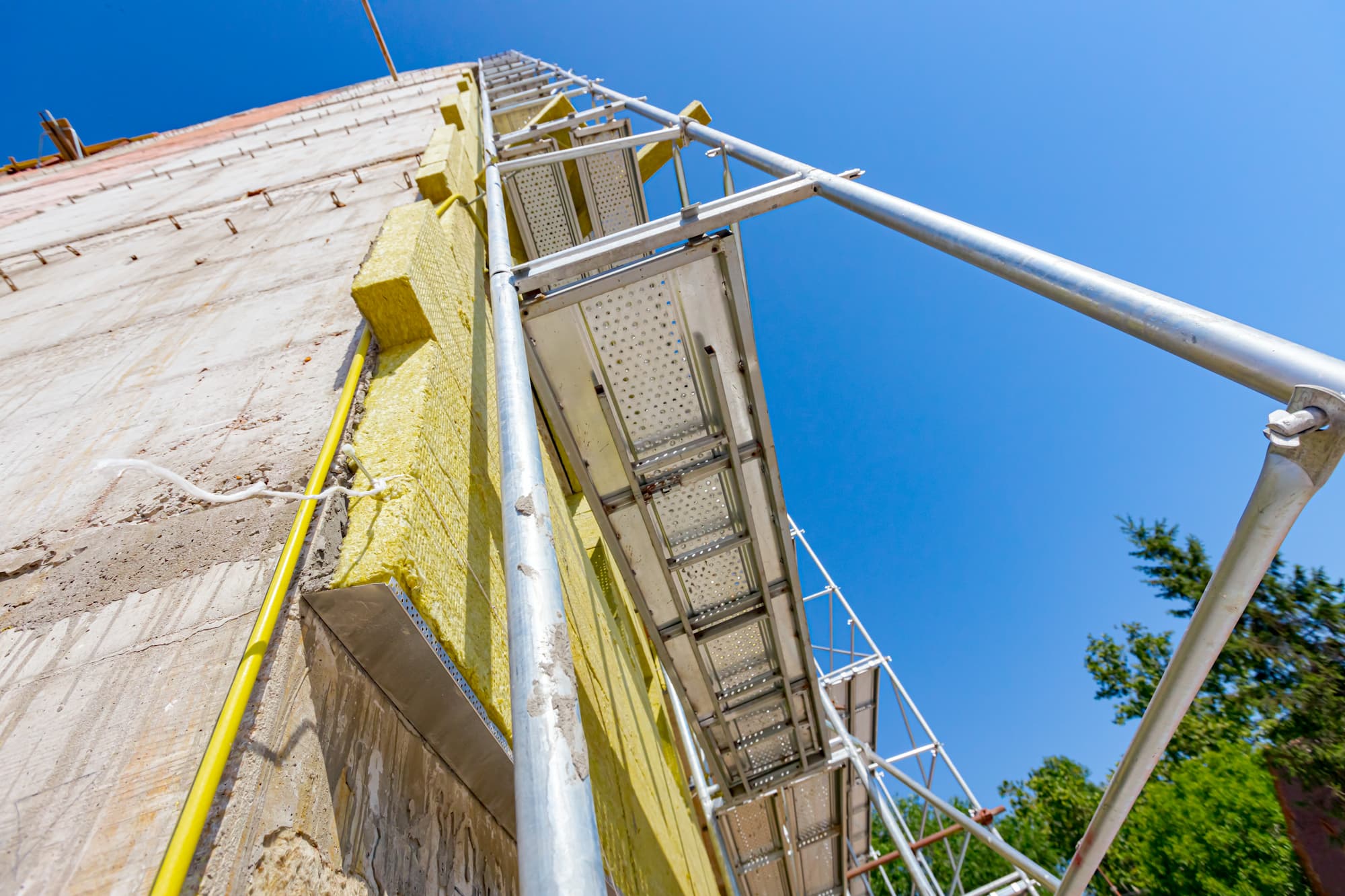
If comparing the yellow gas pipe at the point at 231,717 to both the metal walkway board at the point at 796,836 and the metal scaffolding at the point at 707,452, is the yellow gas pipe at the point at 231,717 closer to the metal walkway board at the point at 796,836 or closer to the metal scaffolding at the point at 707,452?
the metal scaffolding at the point at 707,452

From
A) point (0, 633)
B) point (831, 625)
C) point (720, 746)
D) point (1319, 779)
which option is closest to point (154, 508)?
point (0, 633)

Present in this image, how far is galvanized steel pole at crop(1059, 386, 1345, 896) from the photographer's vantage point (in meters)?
1.27

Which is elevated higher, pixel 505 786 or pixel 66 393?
pixel 66 393

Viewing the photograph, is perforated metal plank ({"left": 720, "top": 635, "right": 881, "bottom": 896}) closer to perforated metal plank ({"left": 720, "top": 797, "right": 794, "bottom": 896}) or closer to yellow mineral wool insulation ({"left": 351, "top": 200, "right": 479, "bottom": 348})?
perforated metal plank ({"left": 720, "top": 797, "right": 794, "bottom": 896})

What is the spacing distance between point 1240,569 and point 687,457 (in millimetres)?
2736

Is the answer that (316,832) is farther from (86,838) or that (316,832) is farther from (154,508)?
(154,508)

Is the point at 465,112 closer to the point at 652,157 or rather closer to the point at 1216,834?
the point at 652,157

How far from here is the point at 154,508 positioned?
260 cm

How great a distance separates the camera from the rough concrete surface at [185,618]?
5.18 ft

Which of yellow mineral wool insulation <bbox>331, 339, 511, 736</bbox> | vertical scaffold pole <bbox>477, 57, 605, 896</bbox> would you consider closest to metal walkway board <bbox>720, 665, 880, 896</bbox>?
yellow mineral wool insulation <bbox>331, 339, 511, 736</bbox>

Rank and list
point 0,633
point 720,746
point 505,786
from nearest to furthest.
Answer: point 0,633
point 505,786
point 720,746

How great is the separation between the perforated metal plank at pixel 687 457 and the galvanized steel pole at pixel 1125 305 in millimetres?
989

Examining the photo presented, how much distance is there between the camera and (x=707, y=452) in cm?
398

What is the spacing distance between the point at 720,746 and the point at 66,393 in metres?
5.38
